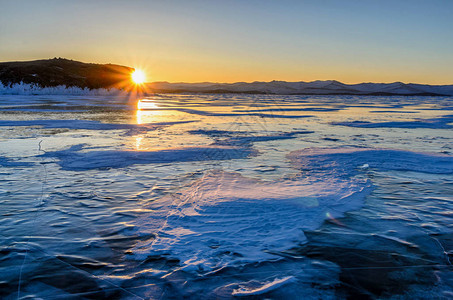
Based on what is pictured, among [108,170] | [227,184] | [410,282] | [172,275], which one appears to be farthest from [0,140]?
[410,282]

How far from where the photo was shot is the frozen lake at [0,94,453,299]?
300 centimetres

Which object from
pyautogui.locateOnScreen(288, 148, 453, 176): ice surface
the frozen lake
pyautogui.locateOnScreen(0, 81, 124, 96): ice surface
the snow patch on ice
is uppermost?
pyautogui.locateOnScreen(0, 81, 124, 96): ice surface

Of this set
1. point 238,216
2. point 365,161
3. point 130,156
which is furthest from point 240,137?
point 238,216

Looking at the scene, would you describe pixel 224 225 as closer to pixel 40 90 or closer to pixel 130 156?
pixel 130 156

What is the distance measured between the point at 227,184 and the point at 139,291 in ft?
10.9

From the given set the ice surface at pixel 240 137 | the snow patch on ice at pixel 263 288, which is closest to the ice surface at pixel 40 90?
the ice surface at pixel 240 137

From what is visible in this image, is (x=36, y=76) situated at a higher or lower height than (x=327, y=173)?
higher

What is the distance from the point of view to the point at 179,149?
9.23 meters

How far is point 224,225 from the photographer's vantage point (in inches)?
168

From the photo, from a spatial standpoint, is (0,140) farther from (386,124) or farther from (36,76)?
(36,76)

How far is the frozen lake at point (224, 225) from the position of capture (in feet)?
9.84

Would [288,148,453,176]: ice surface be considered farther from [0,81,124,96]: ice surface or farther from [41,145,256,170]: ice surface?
[0,81,124,96]: ice surface

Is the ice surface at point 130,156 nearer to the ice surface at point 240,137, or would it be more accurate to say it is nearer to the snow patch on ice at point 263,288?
the ice surface at point 240,137

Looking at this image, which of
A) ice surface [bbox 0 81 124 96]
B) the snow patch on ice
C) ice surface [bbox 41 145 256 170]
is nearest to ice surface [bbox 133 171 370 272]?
the snow patch on ice
